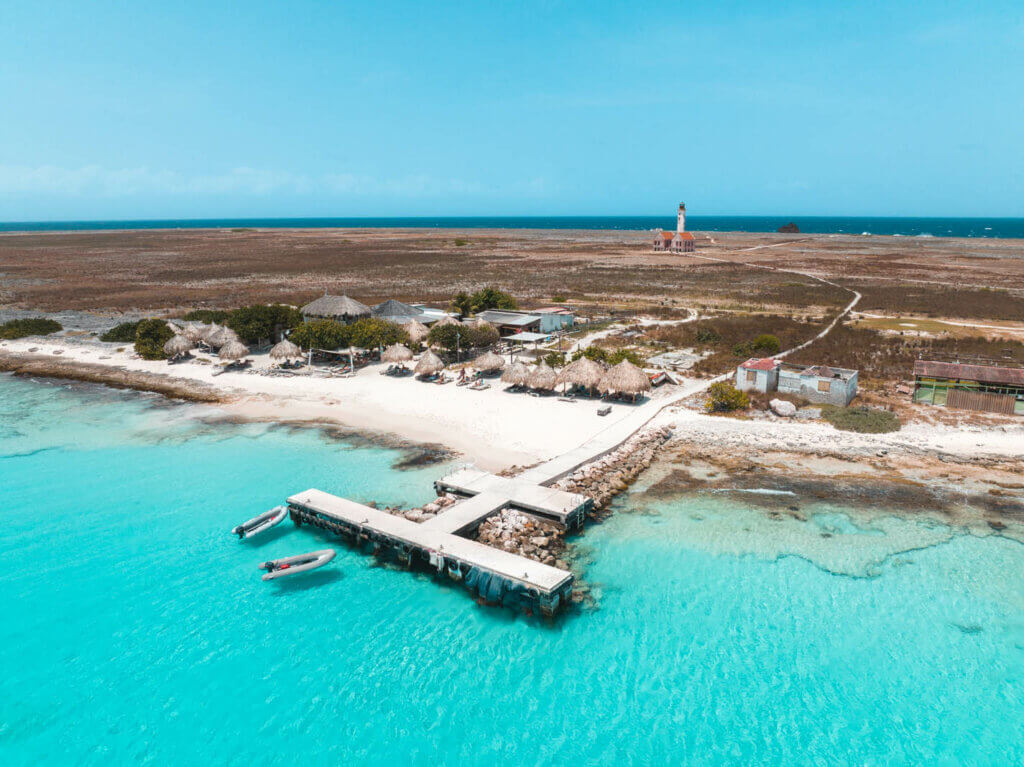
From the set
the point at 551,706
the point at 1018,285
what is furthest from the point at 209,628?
the point at 1018,285

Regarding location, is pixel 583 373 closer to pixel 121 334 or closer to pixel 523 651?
pixel 523 651

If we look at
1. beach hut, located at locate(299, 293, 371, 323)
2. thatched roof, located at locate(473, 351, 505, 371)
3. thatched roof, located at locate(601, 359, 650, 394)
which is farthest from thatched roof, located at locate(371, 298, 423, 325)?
thatched roof, located at locate(601, 359, 650, 394)

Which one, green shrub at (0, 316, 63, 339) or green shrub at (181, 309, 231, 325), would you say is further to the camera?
green shrub at (0, 316, 63, 339)

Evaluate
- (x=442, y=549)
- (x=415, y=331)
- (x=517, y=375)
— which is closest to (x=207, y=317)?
(x=415, y=331)

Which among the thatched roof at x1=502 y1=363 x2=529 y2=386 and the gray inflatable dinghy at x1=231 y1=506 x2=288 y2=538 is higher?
the thatched roof at x1=502 y1=363 x2=529 y2=386

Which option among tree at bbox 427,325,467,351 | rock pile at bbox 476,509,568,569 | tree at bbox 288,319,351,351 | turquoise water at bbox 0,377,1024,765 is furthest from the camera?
tree at bbox 427,325,467,351

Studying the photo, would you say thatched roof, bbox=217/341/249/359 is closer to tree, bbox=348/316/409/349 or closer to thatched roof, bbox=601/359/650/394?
tree, bbox=348/316/409/349
